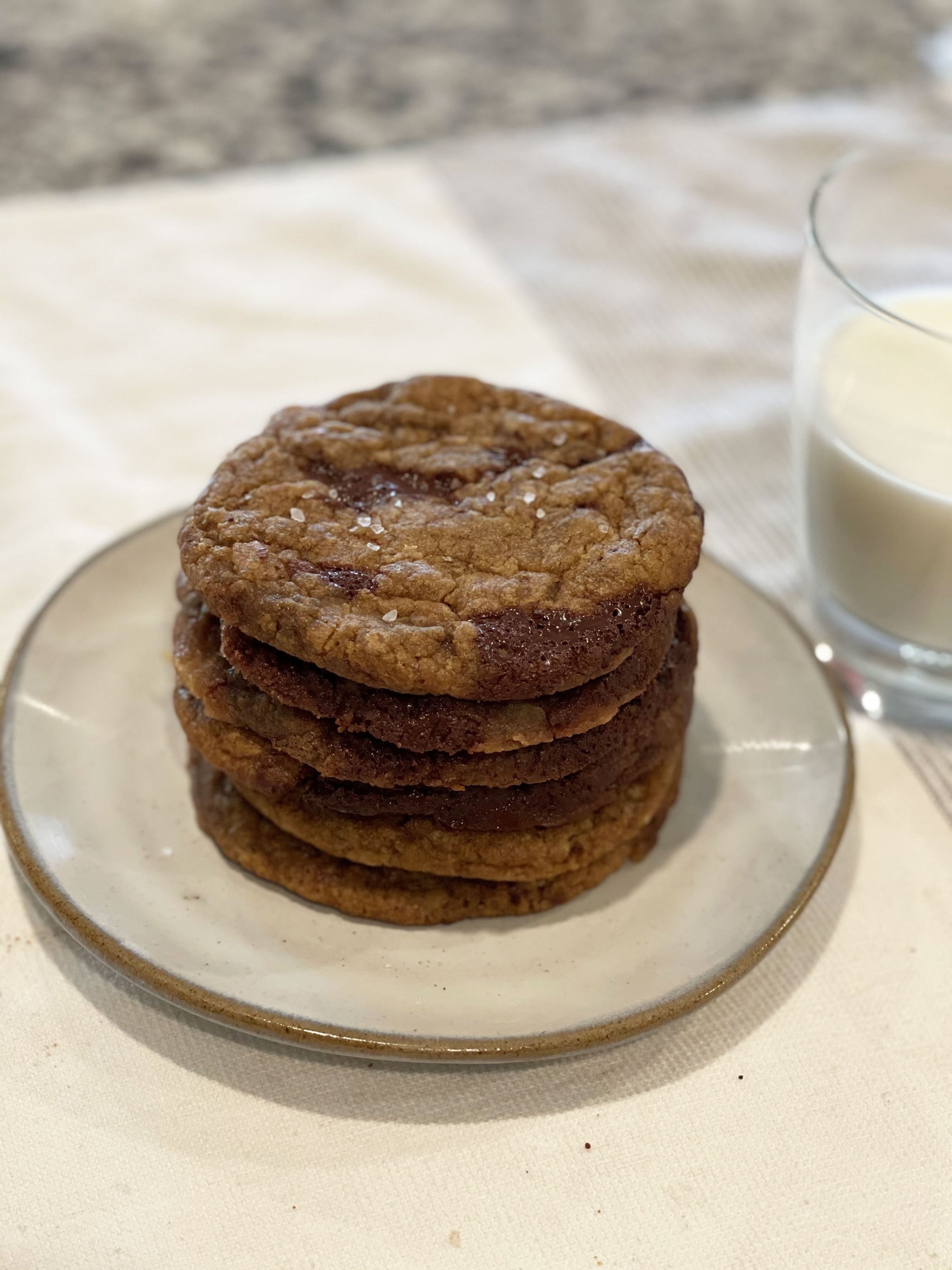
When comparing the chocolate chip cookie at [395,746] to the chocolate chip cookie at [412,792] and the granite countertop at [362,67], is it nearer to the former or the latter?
the chocolate chip cookie at [412,792]

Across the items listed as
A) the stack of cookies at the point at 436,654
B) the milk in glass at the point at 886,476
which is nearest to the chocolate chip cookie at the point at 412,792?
the stack of cookies at the point at 436,654

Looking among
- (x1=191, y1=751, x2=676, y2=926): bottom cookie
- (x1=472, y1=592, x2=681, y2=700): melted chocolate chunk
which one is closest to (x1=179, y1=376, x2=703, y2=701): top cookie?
(x1=472, y1=592, x2=681, y2=700): melted chocolate chunk

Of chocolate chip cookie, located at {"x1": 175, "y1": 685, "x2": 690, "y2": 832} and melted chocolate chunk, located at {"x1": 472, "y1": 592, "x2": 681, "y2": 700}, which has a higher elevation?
melted chocolate chunk, located at {"x1": 472, "y1": 592, "x2": 681, "y2": 700}

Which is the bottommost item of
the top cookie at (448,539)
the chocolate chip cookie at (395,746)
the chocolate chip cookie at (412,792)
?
the chocolate chip cookie at (412,792)

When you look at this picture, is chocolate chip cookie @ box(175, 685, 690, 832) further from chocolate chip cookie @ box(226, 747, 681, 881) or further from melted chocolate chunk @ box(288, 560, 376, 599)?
melted chocolate chunk @ box(288, 560, 376, 599)

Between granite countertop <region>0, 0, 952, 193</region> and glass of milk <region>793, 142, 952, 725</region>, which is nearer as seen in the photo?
glass of milk <region>793, 142, 952, 725</region>

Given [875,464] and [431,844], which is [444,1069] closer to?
[431,844]
